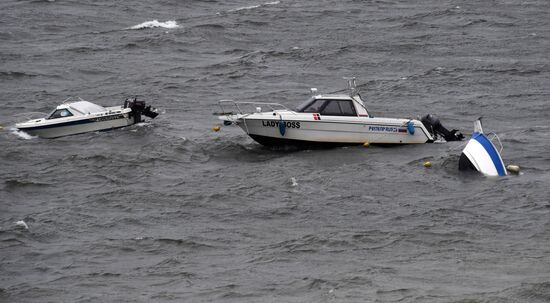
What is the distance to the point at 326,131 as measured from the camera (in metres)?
32.8

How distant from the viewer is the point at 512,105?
3950 cm

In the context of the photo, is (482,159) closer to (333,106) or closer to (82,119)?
(333,106)

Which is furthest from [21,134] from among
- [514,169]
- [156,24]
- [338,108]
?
[156,24]

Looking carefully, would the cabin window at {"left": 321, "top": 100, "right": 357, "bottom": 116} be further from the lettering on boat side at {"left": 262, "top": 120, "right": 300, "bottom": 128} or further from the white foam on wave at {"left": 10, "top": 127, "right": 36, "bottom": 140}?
the white foam on wave at {"left": 10, "top": 127, "right": 36, "bottom": 140}

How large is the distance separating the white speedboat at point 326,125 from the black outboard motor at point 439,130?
0.35 ft

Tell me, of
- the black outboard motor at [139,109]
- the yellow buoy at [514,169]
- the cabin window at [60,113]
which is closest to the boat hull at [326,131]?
the yellow buoy at [514,169]

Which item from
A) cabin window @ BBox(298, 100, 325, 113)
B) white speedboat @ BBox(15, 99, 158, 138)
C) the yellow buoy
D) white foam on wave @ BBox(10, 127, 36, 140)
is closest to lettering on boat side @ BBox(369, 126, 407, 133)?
cabin window @ BBox(298, 100, 325, 113)

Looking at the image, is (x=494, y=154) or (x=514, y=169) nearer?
(x=514, y=169)

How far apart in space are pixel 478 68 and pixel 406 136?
13548mm

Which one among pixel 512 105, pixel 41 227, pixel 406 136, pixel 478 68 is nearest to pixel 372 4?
pixel 478 68

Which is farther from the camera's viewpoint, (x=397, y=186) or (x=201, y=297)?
(x=397, y=186)

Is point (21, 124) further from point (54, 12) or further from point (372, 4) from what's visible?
point (372, 4)

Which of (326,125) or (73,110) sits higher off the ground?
(73,110)

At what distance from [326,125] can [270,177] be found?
11.8 ft
